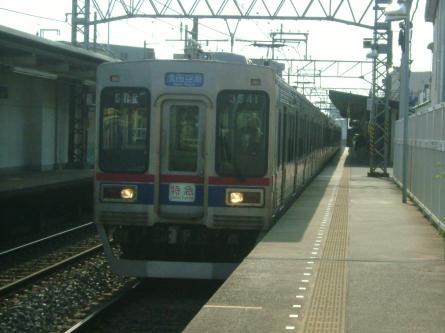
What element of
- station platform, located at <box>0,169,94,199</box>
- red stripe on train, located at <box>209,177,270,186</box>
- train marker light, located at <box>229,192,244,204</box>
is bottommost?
station platform, located at <box>0,169,94,199</box>

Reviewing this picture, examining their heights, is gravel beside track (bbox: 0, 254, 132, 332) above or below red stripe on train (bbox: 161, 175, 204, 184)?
below

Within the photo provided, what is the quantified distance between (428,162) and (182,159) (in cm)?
523

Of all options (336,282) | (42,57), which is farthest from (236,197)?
(42,57)

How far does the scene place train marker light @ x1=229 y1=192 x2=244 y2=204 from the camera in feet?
29.4

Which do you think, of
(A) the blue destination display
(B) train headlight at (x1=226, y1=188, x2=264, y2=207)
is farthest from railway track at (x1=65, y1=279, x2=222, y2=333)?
(A) the blue destination display

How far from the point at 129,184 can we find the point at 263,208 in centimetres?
156

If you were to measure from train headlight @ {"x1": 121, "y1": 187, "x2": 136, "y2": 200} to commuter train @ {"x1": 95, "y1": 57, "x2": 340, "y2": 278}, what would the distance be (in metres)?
0.01

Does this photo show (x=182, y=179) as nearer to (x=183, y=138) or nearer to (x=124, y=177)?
(x=183, y=138)

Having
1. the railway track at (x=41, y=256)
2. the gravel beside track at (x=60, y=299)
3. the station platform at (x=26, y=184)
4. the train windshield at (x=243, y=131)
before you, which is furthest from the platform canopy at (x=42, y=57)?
the train windshield at (x=243, y=131)

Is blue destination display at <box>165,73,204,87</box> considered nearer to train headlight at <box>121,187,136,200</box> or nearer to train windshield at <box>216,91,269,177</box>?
train windshield at <box>216,91,269,177</box>

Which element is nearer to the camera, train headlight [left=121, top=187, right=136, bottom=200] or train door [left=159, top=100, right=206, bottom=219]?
train door [left=159, top=100, right=206, bottom=219]

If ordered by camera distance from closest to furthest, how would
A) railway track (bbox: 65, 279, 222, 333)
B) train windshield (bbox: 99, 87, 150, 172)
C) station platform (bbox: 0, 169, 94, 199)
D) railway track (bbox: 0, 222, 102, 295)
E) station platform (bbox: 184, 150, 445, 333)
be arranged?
station platform (bbox: 184, 150, 445, 333), railway track (bbox: 65, 279, 222, 333), train windshield (bbox: 99, 87, 150, 172), railway track (bbox: 0, 222, 102, 295), station platform (bbox: 0, 169, 94, 199)

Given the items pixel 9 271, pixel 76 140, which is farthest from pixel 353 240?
pixel 76 140

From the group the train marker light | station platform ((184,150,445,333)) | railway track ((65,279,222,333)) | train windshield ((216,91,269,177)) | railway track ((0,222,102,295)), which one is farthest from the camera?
railway track ((0,222,102,295))
